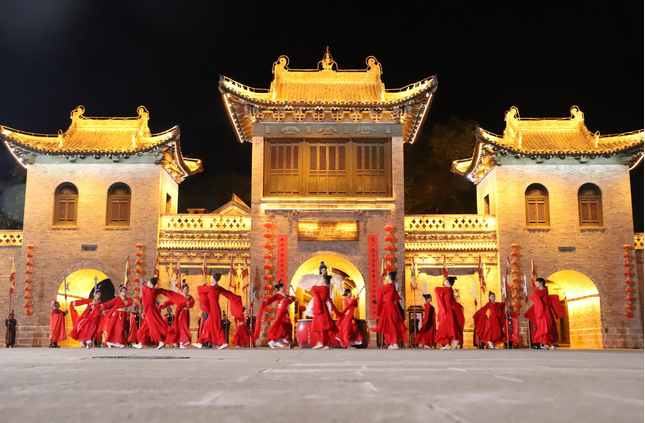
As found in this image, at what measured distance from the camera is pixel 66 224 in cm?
1969

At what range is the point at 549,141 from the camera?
802 inches

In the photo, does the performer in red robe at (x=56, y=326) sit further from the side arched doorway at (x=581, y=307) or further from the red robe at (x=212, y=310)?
the side arched doorway at (x=581, y=307)

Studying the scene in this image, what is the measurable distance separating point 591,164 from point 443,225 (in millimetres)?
4834

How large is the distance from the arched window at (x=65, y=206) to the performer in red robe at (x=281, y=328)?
8.48 m

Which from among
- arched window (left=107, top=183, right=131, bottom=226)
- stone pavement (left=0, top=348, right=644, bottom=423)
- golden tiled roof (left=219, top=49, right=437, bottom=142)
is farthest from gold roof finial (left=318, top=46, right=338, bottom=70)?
stone pavement (left=0, top=348, right=644, bottom=423)

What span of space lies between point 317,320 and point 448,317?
2.98 m

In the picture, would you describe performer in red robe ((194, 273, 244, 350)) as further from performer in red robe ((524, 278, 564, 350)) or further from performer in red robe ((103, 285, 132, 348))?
A: performer in red robe ((524, 278, 564, 350))

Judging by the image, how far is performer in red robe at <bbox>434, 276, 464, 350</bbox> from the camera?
1414 centimetres

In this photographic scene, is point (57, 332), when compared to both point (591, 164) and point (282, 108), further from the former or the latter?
point (591, 164)

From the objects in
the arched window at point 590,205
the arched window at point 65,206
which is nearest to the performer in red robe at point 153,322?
the arched window at point 65,206

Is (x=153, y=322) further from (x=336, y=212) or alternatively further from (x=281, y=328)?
(x=336, y=212)

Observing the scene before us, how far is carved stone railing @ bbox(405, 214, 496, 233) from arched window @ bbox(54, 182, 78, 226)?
32.4ft

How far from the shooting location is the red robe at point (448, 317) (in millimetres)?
14148

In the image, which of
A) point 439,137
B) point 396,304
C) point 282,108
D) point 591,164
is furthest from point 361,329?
point 439,137
